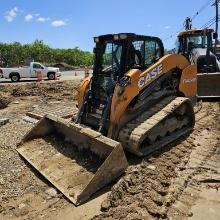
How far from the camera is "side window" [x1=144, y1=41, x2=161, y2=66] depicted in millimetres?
7562

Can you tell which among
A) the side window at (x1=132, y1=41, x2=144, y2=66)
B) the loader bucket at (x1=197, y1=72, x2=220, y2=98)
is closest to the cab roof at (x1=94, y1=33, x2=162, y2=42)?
the side window at (x1=132, y1=41, x2=144, y2=66)

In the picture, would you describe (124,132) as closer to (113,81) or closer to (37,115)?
(113,81)

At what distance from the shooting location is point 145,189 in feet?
17.7

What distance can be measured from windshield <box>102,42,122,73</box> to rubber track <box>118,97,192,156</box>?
1166mm

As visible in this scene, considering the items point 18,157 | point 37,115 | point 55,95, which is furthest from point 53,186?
point 55,95

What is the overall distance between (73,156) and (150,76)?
2203 millimetres

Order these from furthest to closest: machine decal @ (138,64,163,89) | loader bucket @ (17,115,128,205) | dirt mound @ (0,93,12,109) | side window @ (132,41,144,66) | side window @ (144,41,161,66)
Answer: dirt mound @ (0,93,12,109) → side window @ (144,41,161,66) → side window @ (132,41,144,66) → machine decal @ (138,64,163,89) → loader bucket @ (17,115,128,205)

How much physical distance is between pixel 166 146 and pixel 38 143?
2.67 m

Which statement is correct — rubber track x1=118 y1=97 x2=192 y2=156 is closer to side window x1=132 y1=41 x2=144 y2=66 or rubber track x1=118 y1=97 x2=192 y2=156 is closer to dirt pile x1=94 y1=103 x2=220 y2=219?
dirt pile x1=94 y1=103 x2=220 y2=219

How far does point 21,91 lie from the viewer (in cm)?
1609

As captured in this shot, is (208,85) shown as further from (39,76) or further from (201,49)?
(39,76)

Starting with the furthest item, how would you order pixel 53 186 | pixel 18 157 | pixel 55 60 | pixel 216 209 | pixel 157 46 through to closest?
pixel 55 60 < pixel 157 46 < pixel 18 157 < pixel 53 186 < pixel 216 209

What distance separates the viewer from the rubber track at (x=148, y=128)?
6.38 metres

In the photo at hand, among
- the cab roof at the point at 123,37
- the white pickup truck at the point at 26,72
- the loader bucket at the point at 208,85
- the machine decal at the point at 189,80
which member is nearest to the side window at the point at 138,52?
the cab roof at the point at 123,37
